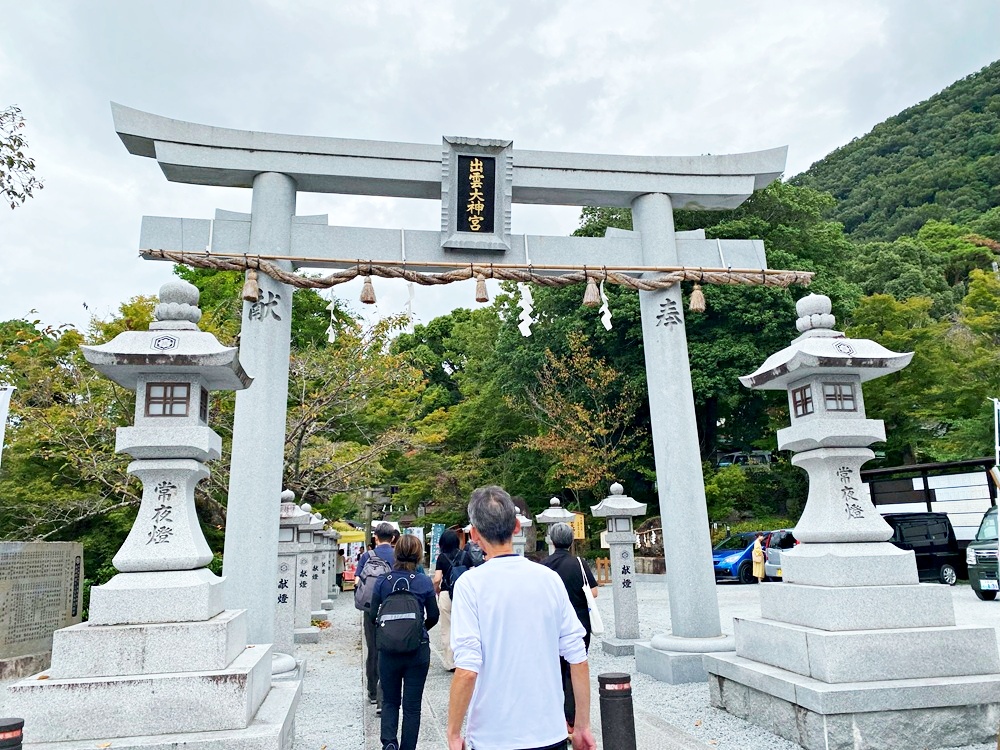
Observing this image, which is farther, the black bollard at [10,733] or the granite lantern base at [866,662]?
the granite lantern base at [866,662]

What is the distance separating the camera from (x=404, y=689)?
15.2ft

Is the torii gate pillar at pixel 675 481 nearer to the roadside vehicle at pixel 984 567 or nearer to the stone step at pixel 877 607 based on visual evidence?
the stone step at pixel 877 607

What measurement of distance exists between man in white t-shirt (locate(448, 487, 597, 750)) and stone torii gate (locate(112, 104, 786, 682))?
491 centimetres

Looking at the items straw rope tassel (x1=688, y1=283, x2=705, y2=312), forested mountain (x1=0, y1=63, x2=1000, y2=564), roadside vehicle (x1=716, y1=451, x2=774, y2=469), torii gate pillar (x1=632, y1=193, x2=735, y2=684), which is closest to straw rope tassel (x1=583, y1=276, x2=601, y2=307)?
torii gate pillar (x1=632, y1=193, x2=735, y2=684)

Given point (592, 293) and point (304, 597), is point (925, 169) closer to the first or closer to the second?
point (592, 293)

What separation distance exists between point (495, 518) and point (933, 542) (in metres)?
16.8

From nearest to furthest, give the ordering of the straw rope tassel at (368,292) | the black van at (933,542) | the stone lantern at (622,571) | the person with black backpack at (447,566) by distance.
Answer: the straw rope tassel at (368,292) < the person with black backpack at (447,566) < the stone lantern at (622,571) < the black van at (933,542)

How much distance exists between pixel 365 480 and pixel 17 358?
7.22m

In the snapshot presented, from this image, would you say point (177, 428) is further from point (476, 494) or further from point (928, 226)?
point (928, 226)

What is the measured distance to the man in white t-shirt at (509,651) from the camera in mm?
2434

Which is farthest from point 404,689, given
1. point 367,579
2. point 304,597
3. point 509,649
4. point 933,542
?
point 933,542

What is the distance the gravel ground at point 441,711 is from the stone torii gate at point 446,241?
831 mm


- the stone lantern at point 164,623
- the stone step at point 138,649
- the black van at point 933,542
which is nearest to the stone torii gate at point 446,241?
the stone lantern at point 164,623

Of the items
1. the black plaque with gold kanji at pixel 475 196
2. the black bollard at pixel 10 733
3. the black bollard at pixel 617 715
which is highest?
the black plaque with gold kanji at pixel 475 196
